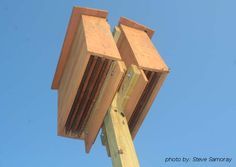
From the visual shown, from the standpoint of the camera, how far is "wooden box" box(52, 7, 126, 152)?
2695 millimetres

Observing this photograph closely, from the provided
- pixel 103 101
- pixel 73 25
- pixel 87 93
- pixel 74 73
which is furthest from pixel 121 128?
pixel 73 25

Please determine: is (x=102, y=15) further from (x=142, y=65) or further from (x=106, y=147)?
(x=106, y=147)

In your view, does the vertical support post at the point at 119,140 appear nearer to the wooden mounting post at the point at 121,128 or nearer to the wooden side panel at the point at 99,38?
the wooden mounting post at the point at 121,128

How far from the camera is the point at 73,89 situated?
2.82 m

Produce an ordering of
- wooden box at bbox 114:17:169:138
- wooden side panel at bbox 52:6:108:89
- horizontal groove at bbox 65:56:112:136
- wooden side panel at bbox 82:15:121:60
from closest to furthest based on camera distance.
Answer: wooden side panel at bbox 82:15:121:60
horizontal groove at bbox 65:56:112:136
wooden box at bbox 114:17:169:138
wooden side panel at bbox 52:6:108:89

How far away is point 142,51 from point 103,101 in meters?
0.55

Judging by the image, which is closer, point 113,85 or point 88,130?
point 113,85

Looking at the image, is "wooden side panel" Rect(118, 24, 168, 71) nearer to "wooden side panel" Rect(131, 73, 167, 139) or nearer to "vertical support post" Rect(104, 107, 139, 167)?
"wooden side panel" Rect(131, 73, 167, 139)

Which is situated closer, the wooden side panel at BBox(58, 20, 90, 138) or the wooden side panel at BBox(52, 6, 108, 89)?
the wooden side panel at BBox(58, 20, 90, 138)

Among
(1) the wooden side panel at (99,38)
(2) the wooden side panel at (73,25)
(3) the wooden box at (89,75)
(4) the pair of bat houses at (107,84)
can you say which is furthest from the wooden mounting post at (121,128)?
(2) the wooden side panel at (73,25)

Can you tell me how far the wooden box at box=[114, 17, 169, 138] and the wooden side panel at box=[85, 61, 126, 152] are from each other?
190 mm

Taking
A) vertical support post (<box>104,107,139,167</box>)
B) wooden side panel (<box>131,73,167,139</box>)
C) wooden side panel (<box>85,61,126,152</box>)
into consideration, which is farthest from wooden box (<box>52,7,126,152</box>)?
wooden side panel (<box>131,73,167,139</box>)

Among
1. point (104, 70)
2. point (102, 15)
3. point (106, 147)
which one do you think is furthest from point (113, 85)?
point (102, 15)

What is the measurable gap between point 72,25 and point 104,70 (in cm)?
80
